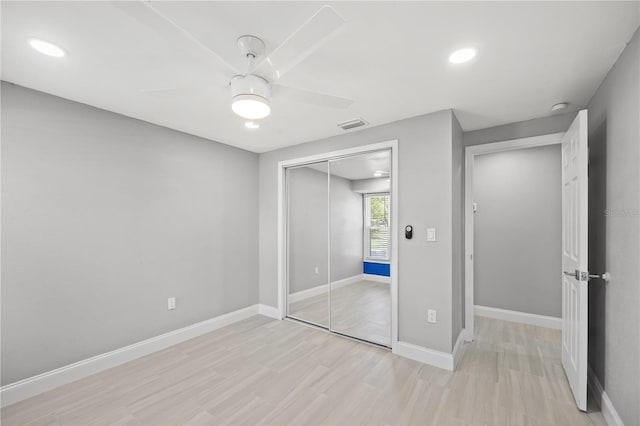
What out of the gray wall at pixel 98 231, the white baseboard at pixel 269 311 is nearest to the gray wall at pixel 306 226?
the white baseboard at pixel 269 311

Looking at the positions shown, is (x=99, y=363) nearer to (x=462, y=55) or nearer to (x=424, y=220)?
(x=424, y=220)

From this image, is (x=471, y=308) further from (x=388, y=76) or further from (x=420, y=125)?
(x=388, y=76)

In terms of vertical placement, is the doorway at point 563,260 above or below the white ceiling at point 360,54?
below

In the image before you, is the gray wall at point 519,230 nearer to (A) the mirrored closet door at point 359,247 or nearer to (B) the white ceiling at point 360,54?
(B) the white ceiling at point 360,54

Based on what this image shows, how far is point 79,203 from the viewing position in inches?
98.7

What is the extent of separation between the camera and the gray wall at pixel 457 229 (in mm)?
2729

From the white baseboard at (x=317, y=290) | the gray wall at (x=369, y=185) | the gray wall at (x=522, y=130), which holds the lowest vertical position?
the white baseboard at (x=317, y=290)

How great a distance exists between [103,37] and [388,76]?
6.10 ft

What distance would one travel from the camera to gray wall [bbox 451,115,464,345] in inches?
107

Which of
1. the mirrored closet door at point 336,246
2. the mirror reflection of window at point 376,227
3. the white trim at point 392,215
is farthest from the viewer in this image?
the mirrored closet door at point 336,246

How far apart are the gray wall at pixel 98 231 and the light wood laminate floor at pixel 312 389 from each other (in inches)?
17.8

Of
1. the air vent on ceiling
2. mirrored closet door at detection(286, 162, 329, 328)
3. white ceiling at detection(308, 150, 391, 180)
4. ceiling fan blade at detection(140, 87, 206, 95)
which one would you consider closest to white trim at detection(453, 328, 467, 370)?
mirrored closet door at detection(286, 162, 329, 328)

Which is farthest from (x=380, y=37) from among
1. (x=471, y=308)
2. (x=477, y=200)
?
(x=477, y=200)

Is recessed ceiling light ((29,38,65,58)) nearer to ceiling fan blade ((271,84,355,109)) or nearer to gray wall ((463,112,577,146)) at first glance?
ceiling fan blade ((271,84,355,109))
